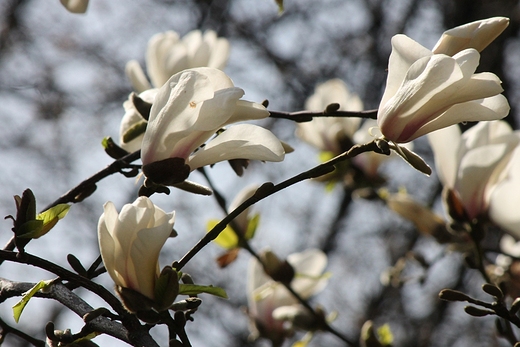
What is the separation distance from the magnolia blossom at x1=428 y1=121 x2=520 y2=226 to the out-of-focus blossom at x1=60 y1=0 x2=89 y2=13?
0.47 metres

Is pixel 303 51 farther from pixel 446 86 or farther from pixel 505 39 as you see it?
pixel 446 86

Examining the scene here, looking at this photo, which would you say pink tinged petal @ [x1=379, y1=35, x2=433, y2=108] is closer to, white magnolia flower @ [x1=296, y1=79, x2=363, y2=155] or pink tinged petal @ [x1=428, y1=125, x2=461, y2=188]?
pink tinged petal @ [x1=428, y1=125, x2=461, y2=188]

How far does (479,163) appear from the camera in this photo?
3.00 feet

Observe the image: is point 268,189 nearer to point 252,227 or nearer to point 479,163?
point 479,163

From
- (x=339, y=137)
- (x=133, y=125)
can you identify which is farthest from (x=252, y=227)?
(x=133, y=125)

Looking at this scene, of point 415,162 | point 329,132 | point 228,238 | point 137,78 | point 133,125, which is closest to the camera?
point 415,162

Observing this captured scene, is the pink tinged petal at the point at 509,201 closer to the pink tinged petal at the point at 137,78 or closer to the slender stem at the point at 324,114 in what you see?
the slender stem at the point at 324,114

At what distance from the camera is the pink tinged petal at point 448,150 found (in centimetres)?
94

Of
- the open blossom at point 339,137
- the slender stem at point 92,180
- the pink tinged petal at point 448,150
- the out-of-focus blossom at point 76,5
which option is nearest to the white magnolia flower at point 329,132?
the open blossom at point 339,137

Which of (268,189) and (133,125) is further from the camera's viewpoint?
(133,125)

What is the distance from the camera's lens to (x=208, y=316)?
13.3 ft

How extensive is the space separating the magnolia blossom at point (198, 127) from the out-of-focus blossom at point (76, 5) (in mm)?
A: 295

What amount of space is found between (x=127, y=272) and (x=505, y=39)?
9.08 ft

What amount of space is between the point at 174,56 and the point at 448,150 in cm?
46
